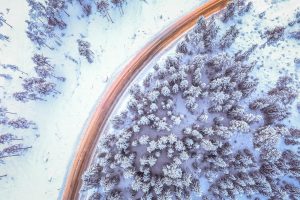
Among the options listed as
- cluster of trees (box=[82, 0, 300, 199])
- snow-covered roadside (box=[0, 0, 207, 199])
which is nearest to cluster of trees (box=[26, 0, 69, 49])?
snow-covered roadside (box=[0, 0, 207, 199])

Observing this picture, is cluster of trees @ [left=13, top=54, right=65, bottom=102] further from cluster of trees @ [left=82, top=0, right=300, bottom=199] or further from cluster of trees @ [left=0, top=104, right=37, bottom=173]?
cluster of trees @ [left=82, top=0, right=300, bottom=199]

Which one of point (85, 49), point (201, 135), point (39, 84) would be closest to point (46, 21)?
point (85, 49)

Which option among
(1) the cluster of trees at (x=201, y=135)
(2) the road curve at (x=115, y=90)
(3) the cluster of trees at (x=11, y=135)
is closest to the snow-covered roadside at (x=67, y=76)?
(3) the cluster of trees at (x=11, y=135)

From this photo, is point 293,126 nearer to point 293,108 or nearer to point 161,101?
point 293,108

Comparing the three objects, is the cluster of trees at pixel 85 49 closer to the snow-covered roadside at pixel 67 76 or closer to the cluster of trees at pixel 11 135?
the snow-covered roadside at pixel 67 76

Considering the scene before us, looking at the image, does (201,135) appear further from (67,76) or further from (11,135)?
(11,135)

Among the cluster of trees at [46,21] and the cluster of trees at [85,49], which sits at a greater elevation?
the cluster of trees at [46,21]
